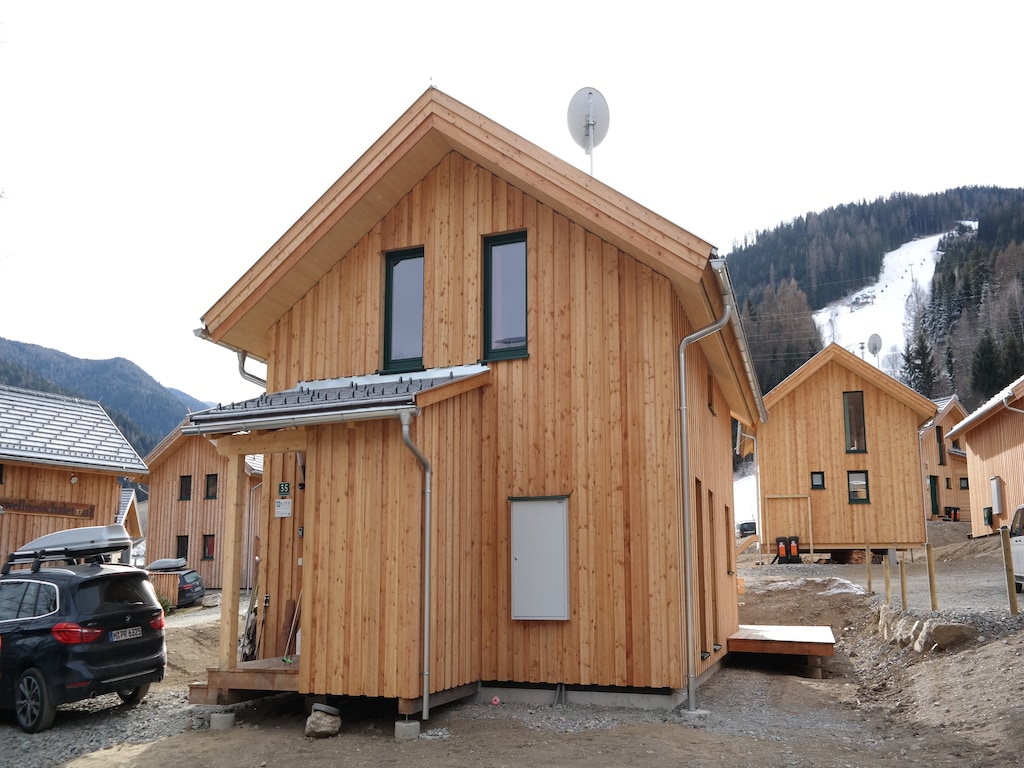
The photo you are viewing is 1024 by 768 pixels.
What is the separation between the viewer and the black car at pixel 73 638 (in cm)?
1059

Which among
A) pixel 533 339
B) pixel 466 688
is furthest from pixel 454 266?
pixel 466 688

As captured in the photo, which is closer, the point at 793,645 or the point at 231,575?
the point at 231,575

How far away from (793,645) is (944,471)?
45036 mm

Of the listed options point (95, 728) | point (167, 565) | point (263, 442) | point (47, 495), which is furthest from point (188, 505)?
point (263, 442)

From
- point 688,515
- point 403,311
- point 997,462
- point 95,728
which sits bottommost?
point 95,728

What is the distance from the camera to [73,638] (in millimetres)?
10703

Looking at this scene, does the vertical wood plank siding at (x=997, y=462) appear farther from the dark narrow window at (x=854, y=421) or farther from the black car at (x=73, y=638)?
the black car at (x=73, y=638)

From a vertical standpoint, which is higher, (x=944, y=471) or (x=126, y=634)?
(x=944, y=471)

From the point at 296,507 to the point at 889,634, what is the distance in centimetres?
1013

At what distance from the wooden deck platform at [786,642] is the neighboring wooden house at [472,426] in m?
1.32

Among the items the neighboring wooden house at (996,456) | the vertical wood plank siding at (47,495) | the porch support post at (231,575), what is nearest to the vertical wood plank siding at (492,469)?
the porch support post at (231,575)

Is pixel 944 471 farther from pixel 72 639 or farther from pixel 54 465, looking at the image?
pixel 72 639

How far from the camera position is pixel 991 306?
88.6m

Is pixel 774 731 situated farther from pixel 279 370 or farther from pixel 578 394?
pixel 279 370
